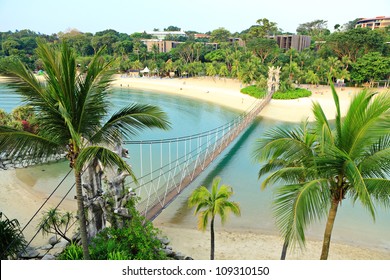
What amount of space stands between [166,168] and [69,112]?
8.45 meters

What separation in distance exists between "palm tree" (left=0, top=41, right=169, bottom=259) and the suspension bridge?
5.06 ft

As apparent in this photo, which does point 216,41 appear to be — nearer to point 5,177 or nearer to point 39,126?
point 5,177

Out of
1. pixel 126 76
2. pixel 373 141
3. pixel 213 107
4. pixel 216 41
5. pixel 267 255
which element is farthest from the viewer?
pixel 216 41

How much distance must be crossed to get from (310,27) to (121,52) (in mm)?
31198

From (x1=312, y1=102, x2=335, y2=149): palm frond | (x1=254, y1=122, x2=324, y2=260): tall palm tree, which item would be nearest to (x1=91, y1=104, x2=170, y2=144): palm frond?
(x1=254, y1=122, x2=324, y2=260): tall palm tree

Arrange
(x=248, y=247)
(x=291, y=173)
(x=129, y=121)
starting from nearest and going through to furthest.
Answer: (x=129, y=121) < (x=291, y=173) < (x=248, y=247)

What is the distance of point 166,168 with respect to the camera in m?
11.4

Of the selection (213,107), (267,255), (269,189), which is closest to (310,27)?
(213,107)

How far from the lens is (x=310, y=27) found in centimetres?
5459

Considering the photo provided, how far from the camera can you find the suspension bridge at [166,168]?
6.83m

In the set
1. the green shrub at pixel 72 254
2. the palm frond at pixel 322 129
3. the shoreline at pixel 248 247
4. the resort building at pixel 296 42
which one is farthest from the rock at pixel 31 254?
the resort building at pixel 296 42

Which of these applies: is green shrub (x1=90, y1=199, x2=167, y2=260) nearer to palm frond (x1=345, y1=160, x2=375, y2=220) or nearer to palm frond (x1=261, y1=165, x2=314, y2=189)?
palm frond (x1=261, y1=165, x2=314, y2=189)

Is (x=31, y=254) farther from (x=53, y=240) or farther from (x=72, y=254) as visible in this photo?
(x=72, y=254)

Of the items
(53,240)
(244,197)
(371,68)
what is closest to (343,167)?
(53,240)
